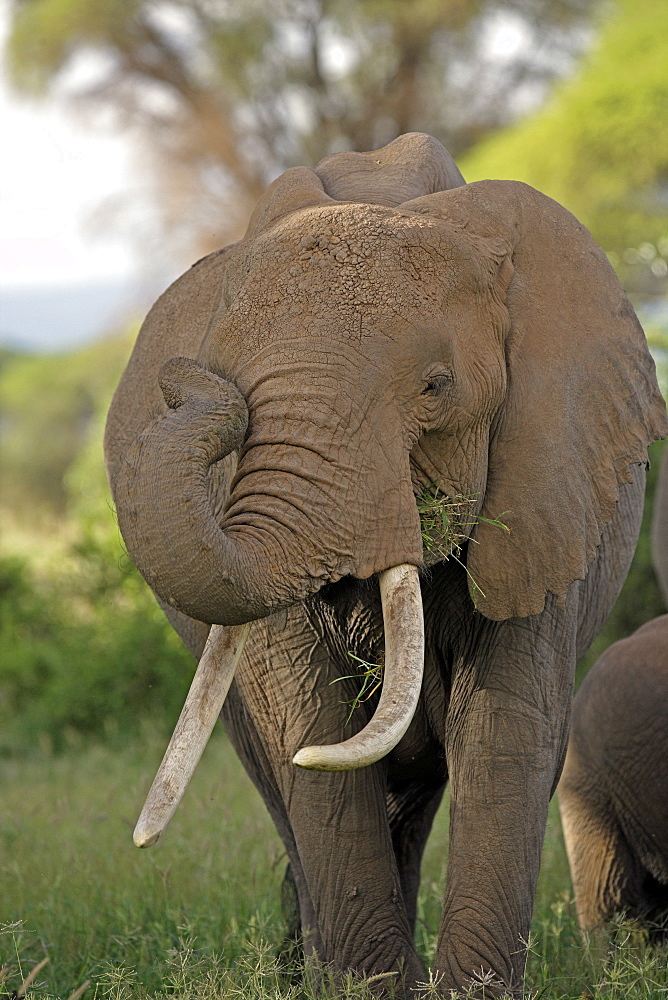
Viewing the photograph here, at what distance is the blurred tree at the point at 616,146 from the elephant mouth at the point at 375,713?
45.4 ft

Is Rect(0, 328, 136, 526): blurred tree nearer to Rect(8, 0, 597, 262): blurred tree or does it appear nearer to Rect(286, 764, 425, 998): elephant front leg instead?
Rect(8, 0, 597, 262): blurred tree

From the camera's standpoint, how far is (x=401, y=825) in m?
4.22

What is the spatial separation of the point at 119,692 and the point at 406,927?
5135 mm

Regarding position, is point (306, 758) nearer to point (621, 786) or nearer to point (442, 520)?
point (442, 520)

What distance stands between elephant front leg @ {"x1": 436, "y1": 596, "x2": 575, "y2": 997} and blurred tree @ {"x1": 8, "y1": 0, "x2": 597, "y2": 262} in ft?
68.3

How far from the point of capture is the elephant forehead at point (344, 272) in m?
2.84

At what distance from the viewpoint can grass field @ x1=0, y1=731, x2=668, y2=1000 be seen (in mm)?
3408

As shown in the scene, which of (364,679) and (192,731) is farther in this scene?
(364,679)

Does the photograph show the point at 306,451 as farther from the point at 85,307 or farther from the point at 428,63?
the point at 85,307

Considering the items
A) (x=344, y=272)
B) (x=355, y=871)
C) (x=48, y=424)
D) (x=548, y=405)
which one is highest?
(x=48, y=424)

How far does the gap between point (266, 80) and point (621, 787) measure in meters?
21.5

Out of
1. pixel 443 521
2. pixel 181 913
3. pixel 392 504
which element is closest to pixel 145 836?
pixel 392 504

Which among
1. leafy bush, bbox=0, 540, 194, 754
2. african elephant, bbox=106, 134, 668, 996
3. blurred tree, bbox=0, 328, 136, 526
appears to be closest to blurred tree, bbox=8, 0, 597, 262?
blurred tree, bbox=0, 328, 136, 526

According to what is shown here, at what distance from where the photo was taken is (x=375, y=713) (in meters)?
2.66
